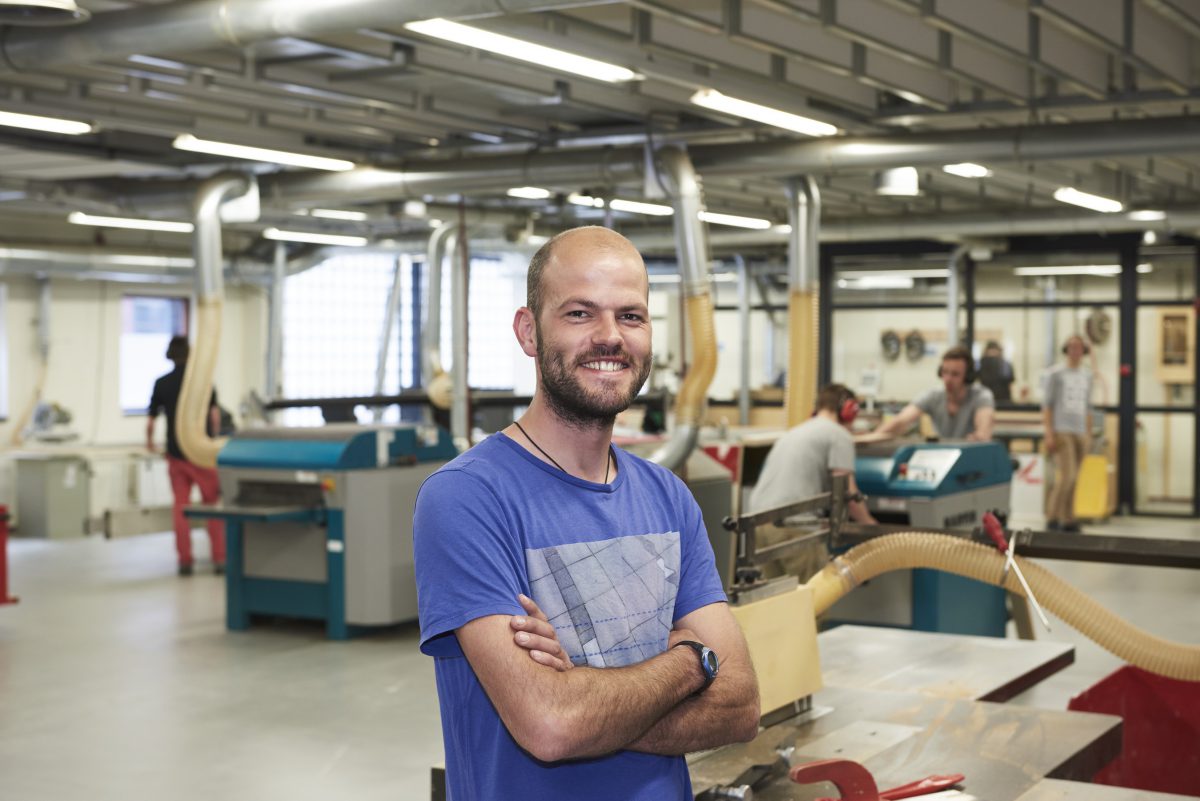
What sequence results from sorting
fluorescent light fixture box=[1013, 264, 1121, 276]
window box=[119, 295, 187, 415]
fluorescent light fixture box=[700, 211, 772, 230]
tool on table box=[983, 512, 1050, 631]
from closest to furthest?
tool on table box=[983, 512, 1050, 631] → fluorescent light fixture box=[700, 211, 772, 230] → fluorescent light fixture box=[1013, 264, 1121, 276] → window box=[119, 295, 187, 415]

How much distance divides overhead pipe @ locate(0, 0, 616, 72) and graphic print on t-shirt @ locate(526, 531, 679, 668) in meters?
2.90

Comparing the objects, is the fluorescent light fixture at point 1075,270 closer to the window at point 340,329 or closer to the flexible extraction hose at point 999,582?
the window at point 340,329

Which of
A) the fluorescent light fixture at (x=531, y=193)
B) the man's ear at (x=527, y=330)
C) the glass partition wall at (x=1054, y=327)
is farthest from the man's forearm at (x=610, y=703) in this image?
the glass partition wall at (x=1054, y=327)

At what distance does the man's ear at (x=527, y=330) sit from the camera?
164cm

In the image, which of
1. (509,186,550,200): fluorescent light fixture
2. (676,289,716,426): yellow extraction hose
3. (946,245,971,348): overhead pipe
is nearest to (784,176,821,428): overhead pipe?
(676,289,716,426): yellow extraction hose

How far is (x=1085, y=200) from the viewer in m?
10.3

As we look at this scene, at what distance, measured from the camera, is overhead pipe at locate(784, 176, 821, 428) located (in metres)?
8.62

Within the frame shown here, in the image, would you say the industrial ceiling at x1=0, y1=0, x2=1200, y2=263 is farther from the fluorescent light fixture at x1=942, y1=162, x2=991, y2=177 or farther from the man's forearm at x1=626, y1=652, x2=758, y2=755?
the man's forearm at x1=626, y1=652, x2=758, y2=755

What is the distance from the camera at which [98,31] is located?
5156 millimetres

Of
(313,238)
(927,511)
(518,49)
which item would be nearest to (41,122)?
(518,49)

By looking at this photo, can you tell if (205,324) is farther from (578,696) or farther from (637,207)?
(578,696)

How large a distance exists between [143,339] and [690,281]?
7894 mm

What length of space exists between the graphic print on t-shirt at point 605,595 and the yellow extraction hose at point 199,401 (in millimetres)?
6893

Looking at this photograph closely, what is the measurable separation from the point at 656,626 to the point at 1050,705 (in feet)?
13.8
